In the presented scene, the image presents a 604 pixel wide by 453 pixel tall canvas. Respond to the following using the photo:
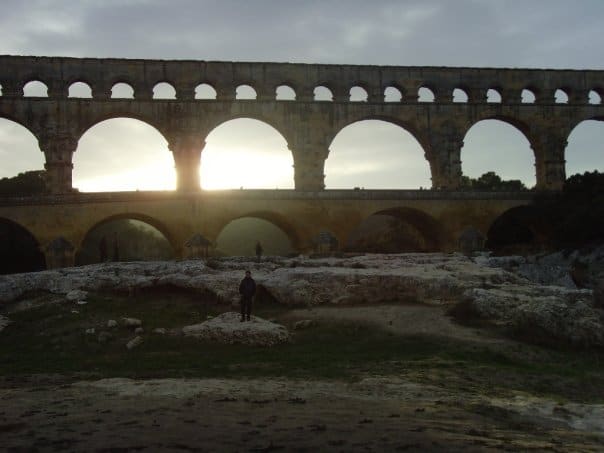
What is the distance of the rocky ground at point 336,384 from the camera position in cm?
765

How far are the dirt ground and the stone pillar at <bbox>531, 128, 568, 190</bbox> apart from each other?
104 feet

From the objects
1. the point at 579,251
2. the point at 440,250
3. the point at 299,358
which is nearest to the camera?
the point at 299,358

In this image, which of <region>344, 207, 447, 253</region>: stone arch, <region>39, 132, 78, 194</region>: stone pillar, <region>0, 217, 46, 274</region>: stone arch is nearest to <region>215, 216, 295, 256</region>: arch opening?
<region>344, 207, 447, 253</region>: stone arch

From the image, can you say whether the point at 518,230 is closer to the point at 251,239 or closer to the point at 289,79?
the point at 289,79

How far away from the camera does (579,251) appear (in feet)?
93.4

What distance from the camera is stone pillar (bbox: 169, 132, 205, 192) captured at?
35906 mm

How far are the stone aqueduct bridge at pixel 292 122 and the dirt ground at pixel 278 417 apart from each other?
20.5m

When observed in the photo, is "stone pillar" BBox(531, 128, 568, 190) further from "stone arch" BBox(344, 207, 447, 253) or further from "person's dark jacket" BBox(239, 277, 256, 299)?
"person's dark jacket" BBox(239, 277, 256, 299)

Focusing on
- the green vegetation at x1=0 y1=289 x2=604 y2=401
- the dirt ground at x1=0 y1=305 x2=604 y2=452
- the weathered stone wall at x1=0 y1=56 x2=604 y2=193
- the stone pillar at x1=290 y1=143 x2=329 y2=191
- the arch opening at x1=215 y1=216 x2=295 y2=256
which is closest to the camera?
the dirt ground at x1=0 y1=305 x2=604 y2=452

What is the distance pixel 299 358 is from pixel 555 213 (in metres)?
23.7

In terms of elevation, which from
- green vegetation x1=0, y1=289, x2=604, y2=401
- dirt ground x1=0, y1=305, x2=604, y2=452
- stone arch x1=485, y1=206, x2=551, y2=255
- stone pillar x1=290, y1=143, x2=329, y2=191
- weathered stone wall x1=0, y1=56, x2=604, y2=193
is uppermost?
weathered stone wall x1=0, y1=56, x2=604, y2=193

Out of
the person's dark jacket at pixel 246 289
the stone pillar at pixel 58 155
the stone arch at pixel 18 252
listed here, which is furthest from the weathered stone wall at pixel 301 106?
the person's dark jacket at pixel 246 289

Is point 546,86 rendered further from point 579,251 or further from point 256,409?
point 256,409

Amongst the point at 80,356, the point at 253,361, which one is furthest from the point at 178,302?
the point at 253,361
